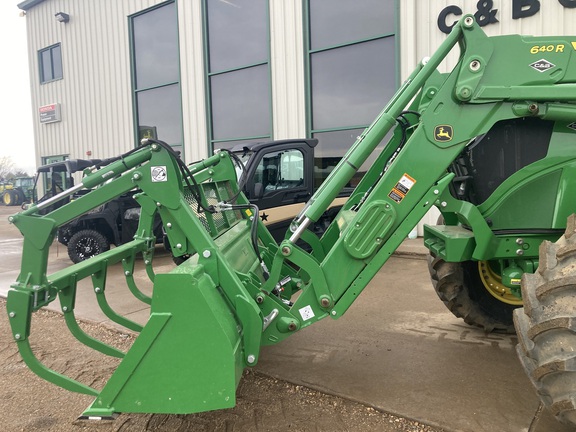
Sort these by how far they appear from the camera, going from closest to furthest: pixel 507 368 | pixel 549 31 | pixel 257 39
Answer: pixel 507 368 → pixel 549 31 → pixel 257 39

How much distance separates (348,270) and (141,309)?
331cm

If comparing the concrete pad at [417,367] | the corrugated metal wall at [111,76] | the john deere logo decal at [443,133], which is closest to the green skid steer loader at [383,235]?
the john deere logo decal at [443,133]

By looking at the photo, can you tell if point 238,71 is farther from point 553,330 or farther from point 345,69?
point 553,330

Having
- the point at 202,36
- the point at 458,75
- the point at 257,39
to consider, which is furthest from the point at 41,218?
the point at 202,36

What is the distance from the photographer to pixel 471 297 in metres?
3.64

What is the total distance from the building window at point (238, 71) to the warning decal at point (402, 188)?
8.00 meters

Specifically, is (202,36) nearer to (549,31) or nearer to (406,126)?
(549,31)

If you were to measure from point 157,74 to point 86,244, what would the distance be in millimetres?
6217

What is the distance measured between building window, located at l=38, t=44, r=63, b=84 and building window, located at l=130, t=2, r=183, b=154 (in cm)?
411

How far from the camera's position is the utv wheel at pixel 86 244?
780cm

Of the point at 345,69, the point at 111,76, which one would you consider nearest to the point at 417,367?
the point at 345,69

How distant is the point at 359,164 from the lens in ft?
8.30

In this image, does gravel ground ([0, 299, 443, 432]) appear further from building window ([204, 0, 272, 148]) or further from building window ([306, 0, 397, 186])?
building window ([204, 0, 272, 148])

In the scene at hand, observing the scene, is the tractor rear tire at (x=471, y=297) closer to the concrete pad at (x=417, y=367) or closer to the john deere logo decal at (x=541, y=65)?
the concrete pad at (x=417, y=367)
